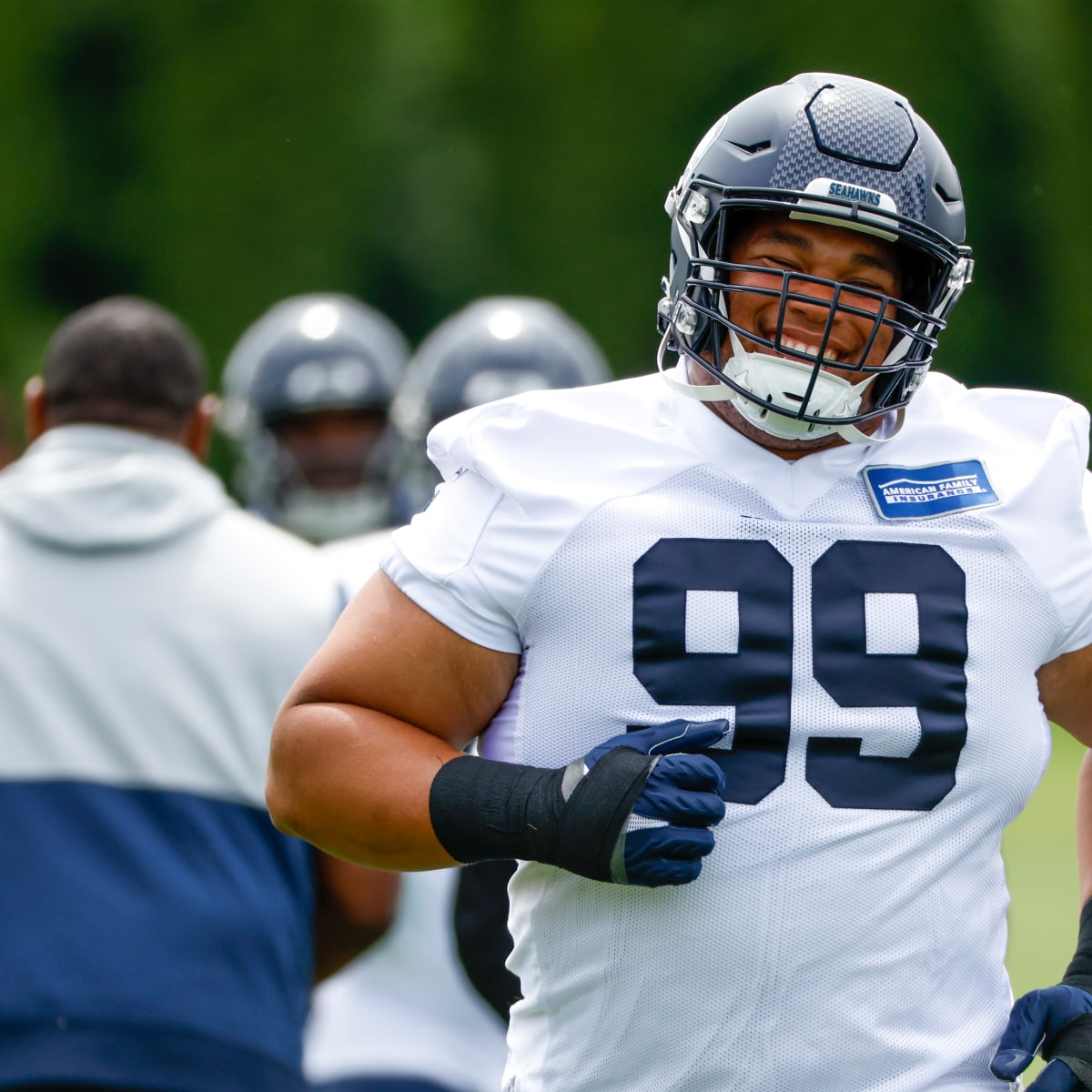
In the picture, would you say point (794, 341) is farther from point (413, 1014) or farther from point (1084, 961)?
point (413, 1014)

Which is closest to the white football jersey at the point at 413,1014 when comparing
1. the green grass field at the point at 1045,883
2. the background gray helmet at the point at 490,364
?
the background gray helmet at the point at 490,364

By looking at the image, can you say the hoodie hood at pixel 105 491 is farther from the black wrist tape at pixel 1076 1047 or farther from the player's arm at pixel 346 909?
the black wrist tape at pixel 1076 1047

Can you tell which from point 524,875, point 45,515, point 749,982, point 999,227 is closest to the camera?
point 749,982

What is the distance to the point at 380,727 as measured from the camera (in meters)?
2.13

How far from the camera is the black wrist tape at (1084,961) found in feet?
7.83

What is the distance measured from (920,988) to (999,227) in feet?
44.9

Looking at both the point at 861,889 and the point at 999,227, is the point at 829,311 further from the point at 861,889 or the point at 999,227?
the point at 999,227

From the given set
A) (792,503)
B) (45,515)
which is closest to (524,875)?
(792,503)

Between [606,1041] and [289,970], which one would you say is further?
[289,970]

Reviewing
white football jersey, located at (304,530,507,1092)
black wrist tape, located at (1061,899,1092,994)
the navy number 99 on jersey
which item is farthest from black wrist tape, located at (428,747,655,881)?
white football jersey, located at (304,530,507,1092)

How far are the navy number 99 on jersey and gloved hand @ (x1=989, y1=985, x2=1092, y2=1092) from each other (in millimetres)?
284

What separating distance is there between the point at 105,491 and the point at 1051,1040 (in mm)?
1758

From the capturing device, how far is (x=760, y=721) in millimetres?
2090

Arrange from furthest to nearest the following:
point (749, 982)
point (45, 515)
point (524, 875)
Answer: point (45, 515), point (524, 875), point (749, 982)
